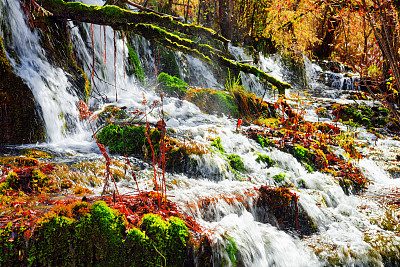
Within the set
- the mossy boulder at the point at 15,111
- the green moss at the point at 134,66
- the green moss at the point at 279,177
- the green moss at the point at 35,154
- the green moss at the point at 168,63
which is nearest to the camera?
→ the green moss at the point at 35,154

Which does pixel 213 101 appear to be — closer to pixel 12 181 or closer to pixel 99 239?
pixel 12 181

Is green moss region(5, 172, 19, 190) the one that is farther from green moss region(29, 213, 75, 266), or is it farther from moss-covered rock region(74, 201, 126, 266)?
moss-covered rock region(74, 201, 126, 266)

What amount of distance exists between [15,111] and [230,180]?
147 inches

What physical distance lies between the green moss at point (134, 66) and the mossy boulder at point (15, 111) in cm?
474

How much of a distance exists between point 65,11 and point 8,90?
73.7 inches

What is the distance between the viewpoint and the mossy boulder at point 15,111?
13.3ft

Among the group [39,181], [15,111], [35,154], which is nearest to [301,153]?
[39,181]

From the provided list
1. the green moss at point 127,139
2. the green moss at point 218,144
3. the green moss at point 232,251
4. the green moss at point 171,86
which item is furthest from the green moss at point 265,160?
the green moss at point 171,86

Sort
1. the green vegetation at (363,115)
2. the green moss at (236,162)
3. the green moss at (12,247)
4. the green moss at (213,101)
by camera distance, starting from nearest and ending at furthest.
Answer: the green moss at (12,247) → the green moss at (236,162) → the green moss at (213,101) → the green vegetation at (363,115)

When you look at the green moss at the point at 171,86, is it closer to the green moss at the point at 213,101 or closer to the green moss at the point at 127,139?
the green moss at the point at 213,101

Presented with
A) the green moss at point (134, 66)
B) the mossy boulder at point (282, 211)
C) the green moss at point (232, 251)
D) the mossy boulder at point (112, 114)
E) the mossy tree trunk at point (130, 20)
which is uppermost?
the mossy tree trunk at point (130, 20)

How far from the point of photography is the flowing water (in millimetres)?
2998

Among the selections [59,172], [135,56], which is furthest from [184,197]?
[135,56]

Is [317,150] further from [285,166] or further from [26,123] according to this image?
[26,123]
